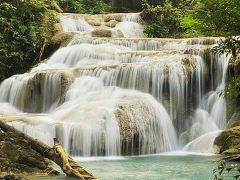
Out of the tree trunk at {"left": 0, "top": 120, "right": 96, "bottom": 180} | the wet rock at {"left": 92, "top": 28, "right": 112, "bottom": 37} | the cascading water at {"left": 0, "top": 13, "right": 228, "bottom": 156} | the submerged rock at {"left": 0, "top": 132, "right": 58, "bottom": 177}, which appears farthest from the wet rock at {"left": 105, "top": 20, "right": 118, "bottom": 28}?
the submerged rock at {"left": 0, "top": 132, "right": 58, "bottom": 177}

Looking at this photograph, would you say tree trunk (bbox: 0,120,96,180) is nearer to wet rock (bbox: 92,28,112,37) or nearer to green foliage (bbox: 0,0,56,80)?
green foliage (bbox: 0,0,56,80)

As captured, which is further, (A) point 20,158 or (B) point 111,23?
(B) point 111,23

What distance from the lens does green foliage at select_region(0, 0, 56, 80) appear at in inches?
→ 843

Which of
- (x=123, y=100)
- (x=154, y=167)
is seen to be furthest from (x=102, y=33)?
(x=154, y=167)

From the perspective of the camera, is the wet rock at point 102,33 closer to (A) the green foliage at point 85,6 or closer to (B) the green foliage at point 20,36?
(B) the green foliage at point 20,36

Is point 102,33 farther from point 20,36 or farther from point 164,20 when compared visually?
point 164,20

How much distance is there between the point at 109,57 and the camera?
1983 centimetres

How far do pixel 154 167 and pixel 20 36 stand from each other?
1324 centimetres

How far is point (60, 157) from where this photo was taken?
27.3ft

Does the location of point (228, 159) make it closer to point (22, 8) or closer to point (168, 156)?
point (168, 156)

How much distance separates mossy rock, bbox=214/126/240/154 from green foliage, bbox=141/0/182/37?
46.6 ft

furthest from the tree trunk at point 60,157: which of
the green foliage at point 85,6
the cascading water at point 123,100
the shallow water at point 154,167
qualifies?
the green foliage at point 85,6

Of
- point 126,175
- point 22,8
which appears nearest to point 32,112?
point 22,8

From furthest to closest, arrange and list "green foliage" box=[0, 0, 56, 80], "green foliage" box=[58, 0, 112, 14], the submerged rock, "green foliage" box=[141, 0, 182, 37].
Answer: "green foliage" box=[58, 0, 112, 14], "green foliage" box=[141, 0, 182, 37], "green foliage" box=[0, 0, 56, 80], the submerged rock
